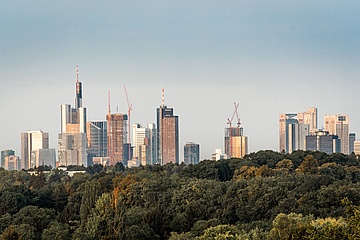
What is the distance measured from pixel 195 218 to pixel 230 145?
138m

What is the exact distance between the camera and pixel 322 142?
184 metres

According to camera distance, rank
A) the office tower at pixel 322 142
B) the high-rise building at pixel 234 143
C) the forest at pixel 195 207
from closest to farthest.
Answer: the forest at pixel 195 207, the office tower at pixel 322 142, the high-rise building at pixel 234 143

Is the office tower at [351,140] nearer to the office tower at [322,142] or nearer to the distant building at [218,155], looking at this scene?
the office tower at [322,142]

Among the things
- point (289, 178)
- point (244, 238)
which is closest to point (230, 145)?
point (289, 178)

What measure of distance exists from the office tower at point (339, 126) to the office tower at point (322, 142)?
9.72ft

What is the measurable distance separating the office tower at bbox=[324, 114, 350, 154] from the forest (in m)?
122

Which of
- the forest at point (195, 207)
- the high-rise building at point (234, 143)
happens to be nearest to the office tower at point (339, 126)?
the high-rise building at point (234, 143)

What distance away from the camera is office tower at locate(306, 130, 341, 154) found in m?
180

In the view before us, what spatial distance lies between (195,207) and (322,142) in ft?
452

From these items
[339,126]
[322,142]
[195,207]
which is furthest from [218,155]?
[195,207]

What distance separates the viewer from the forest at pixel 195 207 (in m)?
39.1

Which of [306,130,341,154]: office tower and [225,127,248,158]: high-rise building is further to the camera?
[225,127,248,158]: high-rise building

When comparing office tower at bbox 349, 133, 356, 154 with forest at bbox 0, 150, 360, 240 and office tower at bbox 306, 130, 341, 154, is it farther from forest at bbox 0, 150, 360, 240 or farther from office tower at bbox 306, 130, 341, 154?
forest at bbox 0, 150, 360, 240

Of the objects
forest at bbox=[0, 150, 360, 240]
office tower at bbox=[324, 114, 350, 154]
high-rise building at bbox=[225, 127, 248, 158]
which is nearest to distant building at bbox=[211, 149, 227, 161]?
high-rise building at bbox=[225, 127, 248, 158]
